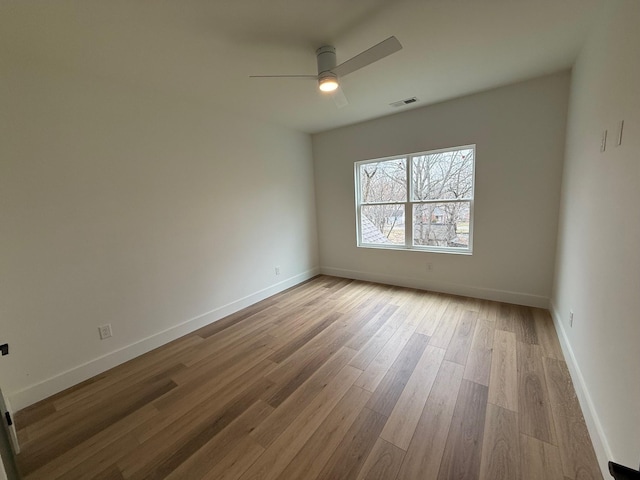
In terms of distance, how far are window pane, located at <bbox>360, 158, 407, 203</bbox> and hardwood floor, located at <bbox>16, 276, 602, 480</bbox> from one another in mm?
1944

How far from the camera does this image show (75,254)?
2.10 meters

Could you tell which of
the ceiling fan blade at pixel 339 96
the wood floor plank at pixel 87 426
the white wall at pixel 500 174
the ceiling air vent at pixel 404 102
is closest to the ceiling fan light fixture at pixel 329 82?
the ceiling fan blade at pixel 339 96

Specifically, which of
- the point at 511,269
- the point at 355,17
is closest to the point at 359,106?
the point at 355,17

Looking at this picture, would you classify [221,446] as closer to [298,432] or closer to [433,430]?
[298,432]

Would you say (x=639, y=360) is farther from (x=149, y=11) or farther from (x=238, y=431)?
A: (x=149, y=11)

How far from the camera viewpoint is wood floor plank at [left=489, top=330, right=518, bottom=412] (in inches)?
67.4

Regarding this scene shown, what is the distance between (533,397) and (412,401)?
79 cm

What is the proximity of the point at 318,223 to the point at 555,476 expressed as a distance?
3.91 meters

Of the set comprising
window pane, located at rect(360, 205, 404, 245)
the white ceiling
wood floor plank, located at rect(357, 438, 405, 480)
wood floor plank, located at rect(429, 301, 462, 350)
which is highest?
the white ceiling

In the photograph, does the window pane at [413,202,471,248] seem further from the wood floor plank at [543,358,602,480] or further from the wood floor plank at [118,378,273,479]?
the wood floor plank at [118,378,273,479]

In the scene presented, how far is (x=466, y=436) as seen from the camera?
1.48 m

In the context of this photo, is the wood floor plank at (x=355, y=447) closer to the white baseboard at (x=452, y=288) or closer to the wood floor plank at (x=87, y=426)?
the wood floor plank at (x=87, y=426)

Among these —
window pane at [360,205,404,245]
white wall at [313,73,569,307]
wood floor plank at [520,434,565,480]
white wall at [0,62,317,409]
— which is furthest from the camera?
window pane at [360,205,404,245]

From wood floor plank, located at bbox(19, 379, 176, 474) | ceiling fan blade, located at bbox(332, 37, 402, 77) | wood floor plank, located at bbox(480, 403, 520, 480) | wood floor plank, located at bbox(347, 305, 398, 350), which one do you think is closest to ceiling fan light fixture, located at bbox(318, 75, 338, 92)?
ceiling fan blade, located at bbox(332, 37, 402, 77)
